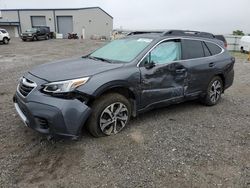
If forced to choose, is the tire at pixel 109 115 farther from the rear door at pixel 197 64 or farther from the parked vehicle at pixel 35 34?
the parked vehicle at pixel 35 34

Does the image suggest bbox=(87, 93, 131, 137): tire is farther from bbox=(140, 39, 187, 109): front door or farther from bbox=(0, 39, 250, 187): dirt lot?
bbox=(140, 39, 187, 109): front door

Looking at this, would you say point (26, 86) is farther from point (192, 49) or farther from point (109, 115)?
point (192, 49)

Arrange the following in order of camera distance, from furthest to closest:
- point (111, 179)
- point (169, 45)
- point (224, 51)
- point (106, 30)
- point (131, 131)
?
point (106, 30) → point (224, 51) → point (169, 45) → point (131, 131) → point (111, 179)

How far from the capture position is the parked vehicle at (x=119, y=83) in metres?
3.52

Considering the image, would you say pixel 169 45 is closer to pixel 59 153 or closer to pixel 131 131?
pixel 131 131

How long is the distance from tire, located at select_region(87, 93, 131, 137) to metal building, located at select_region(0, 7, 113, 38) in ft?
135

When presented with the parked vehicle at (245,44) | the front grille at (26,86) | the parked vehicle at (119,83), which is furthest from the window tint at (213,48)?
the parked vehicle at (245,44)

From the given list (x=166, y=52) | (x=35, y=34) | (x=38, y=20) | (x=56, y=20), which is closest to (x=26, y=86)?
(x=166, y=52)

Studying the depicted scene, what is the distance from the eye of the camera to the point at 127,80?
4.04 m

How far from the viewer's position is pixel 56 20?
4388 centimetres

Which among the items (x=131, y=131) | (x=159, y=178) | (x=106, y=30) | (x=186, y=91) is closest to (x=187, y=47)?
(x=186, y=91)

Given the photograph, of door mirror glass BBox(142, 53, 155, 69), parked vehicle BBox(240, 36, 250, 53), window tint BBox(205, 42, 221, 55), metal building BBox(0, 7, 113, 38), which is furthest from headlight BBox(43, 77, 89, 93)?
metal building BBox(0, 7, 113, 38)

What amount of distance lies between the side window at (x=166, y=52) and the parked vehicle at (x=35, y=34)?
2962cm

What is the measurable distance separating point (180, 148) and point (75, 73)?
1.88 m
